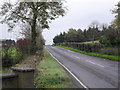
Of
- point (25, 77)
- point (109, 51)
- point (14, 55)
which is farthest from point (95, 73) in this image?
point (109, 51)

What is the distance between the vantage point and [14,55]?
18.7 m

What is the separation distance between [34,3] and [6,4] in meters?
3.88

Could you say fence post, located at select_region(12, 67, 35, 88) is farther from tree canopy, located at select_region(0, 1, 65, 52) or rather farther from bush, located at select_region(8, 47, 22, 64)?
tree canopy, located at select_region(0, 1, 65, 52)

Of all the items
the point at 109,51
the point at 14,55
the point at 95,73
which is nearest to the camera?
the point at 95,73

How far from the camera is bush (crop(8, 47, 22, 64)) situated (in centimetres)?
1803

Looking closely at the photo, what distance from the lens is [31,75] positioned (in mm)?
11406

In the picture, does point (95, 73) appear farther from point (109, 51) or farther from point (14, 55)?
point (109, 51)

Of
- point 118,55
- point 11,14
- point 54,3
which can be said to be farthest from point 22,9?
point 118,55

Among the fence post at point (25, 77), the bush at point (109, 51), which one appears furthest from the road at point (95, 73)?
the bush at point (109, 51)

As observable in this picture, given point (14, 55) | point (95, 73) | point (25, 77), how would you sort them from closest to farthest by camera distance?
point (25, 77)
point (95, 73)
point (14, 55)

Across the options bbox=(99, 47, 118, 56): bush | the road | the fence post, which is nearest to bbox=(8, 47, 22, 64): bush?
the road

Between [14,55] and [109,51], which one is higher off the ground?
[14,55]

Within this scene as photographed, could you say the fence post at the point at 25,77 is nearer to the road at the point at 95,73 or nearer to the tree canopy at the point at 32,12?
the road at the point at 95,73

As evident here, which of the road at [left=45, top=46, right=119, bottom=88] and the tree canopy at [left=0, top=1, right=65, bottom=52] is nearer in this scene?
the road at [left=45, top=46, right=119, bottom=88]
